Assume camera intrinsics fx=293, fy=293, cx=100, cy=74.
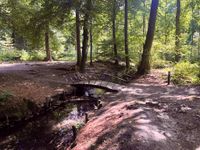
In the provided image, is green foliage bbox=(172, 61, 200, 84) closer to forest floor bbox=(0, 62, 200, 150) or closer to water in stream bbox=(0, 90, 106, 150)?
forest floor bbox=(0, 62, 200, 150)

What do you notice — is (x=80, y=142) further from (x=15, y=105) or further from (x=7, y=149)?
(x=15, y=105)

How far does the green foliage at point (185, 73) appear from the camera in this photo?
53.8 ft

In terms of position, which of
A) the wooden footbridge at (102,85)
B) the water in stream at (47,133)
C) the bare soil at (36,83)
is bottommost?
the water in stream at (47,133)

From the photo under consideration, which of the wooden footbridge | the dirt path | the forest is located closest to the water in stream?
the forest

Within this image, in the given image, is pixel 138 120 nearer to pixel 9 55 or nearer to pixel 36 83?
pixel 36 83

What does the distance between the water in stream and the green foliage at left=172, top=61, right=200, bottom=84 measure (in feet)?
20.1

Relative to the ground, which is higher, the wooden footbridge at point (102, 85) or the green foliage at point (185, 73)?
the green foliage at point (185, 73)

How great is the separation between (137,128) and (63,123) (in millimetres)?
4793

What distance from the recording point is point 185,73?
16.7 meters

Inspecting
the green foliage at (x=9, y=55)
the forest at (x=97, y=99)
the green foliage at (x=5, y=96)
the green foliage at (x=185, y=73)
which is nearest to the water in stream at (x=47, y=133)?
the forest at (x=97, y=99)

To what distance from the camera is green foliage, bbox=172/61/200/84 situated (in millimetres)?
16406

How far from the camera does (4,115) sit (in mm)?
11109

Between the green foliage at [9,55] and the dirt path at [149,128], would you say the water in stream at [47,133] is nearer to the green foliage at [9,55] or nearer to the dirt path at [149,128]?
the dirt path at [149,128]

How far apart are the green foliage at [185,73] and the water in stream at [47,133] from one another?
6.14 meters
